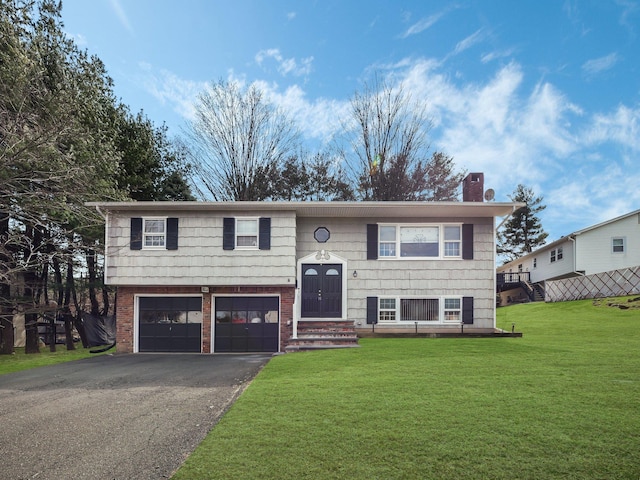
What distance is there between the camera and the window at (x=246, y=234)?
13.6 meters

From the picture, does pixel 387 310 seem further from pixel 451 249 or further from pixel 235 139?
pixel 235 139

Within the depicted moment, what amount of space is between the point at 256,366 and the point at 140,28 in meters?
12.2

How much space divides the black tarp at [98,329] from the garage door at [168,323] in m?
6.25

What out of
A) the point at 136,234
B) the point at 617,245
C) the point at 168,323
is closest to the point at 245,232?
the point at 136,234

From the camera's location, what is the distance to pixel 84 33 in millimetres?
16250

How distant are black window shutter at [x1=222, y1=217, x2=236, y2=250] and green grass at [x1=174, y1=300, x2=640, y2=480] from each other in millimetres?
5608

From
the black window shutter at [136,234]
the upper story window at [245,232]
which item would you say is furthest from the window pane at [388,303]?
the black window shutter at [136,234]

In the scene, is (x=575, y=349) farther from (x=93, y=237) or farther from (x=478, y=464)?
(x=93, y=237)

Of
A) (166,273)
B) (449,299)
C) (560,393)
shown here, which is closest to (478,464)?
(560,393)

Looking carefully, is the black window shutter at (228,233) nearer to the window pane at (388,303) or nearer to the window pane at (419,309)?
the window pane at (388,303)

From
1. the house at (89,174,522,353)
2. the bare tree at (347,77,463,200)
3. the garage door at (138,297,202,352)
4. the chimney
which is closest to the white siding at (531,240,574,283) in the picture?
the bare tree at (347,77,463,200)

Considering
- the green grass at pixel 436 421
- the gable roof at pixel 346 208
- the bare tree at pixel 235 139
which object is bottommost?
the green grass at pixel 436 421

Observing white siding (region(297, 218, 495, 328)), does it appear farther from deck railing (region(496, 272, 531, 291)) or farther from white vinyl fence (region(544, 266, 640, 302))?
deck railing (region(496, 272, 531, 291))

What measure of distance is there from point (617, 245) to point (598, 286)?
15.9 feet
